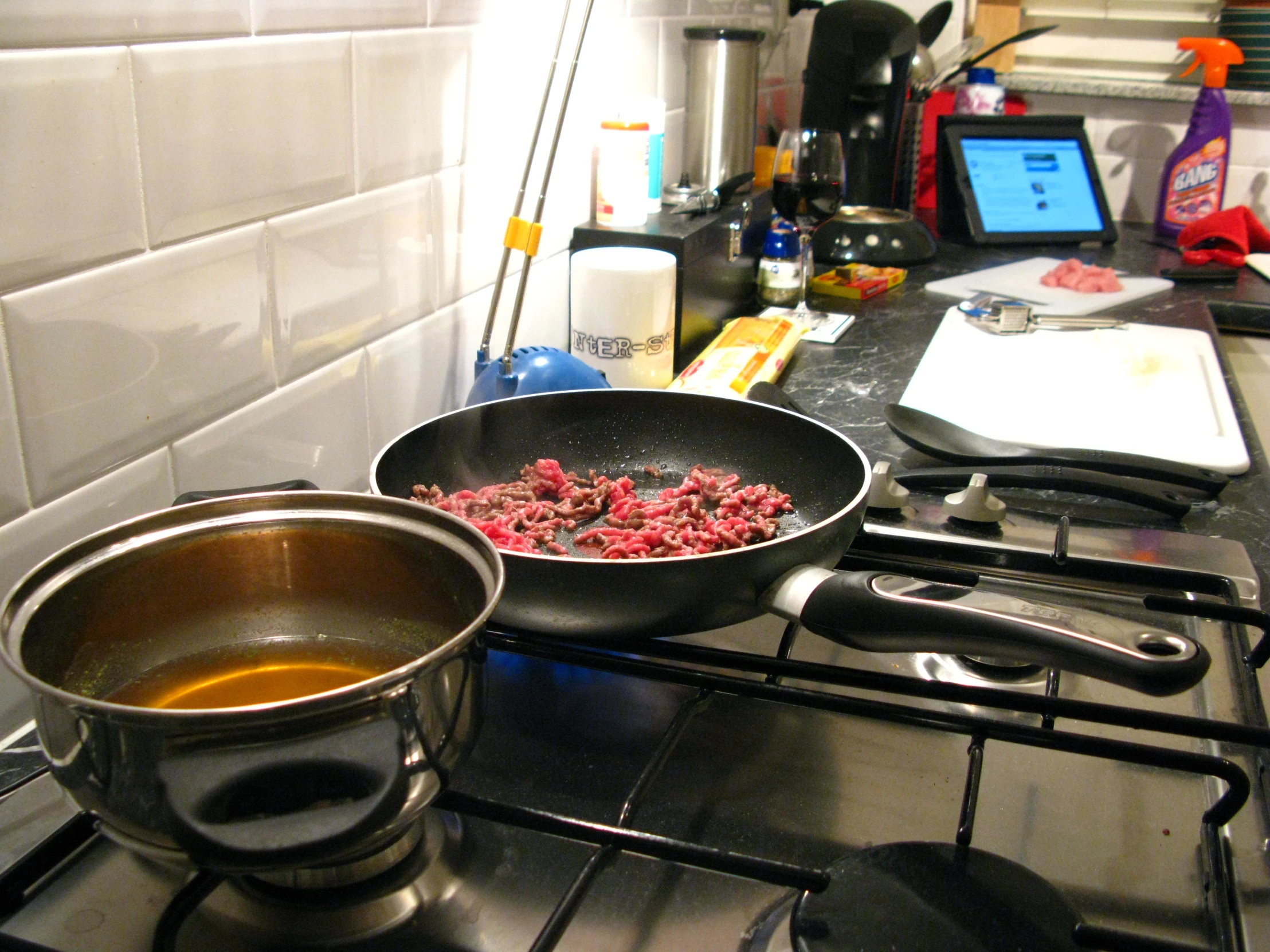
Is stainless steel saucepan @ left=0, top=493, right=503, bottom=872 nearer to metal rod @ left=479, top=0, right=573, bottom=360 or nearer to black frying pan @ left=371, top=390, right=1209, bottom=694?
black frying pan @ left=371, top=390, right=1209, bottom=694

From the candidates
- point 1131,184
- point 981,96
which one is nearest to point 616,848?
point 981,96

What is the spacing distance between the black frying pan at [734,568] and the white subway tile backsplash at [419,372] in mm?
97

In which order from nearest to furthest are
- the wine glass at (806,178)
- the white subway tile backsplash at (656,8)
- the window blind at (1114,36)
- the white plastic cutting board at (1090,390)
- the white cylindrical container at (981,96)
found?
the white plastic cutting board at (1090,390) → the white subway tile backsplash at (656,8) → the wine glass at (806,178) → the white cylindrical container at (981,96) → the window blind at (1114,36)

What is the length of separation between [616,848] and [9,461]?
37 centimetres

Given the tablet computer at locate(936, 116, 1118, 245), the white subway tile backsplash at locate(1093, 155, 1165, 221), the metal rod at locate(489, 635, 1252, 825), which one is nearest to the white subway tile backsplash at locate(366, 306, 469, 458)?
the metal rod at locate(489, 635, 1252, 825)

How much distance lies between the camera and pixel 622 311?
1074 millimetres

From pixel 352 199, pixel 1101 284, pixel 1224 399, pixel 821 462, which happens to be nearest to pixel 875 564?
pixel 821 462

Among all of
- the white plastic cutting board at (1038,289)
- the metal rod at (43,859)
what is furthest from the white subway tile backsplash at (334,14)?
the white plastic cutting board at (1038,289)

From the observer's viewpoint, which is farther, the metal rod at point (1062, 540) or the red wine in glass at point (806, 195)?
the red wine in glass at point (806, 195)

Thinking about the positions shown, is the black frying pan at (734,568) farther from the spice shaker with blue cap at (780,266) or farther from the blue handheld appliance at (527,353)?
the spice shaker with blue cap at (780,266)

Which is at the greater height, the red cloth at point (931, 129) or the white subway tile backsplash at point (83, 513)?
the red cloth at point (931, 129)

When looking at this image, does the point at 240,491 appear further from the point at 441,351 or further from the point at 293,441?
the point at 441,351

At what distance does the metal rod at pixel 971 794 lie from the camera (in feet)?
1.59

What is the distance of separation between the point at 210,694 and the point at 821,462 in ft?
1.62
